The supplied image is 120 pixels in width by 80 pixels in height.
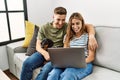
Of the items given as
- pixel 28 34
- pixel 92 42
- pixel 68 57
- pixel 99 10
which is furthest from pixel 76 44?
pixel 28 34

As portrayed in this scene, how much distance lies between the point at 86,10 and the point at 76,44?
792 millimetres

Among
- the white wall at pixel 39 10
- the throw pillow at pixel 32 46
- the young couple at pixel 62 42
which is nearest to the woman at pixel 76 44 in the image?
the young couple at pixel 62 42

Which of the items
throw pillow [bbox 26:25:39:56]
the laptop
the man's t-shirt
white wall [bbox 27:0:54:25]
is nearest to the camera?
the laptop

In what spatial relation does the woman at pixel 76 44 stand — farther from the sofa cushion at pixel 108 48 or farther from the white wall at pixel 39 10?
the white wall at pixel 39 10

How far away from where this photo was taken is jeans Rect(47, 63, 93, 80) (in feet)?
4.53

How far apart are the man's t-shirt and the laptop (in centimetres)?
45

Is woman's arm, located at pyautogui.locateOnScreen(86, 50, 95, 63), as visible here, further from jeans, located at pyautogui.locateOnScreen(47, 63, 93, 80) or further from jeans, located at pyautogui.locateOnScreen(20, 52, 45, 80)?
jeans, located at pyautogui.locateOnScreen(20, 52, 45, 80)

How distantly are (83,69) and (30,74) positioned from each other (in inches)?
25.1

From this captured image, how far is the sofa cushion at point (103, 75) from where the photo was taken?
1409 millimetres

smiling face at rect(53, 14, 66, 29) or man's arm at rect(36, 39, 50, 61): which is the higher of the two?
smiling face at rect(53, 14, 66, 29)

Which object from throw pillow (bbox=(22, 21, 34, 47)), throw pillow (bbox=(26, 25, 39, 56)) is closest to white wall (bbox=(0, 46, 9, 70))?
throw pillow (bbox=(22, 21, 34, 47))

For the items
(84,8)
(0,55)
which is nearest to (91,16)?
(84,8)

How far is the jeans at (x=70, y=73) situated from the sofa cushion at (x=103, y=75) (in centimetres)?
5

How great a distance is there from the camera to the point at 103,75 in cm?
146
